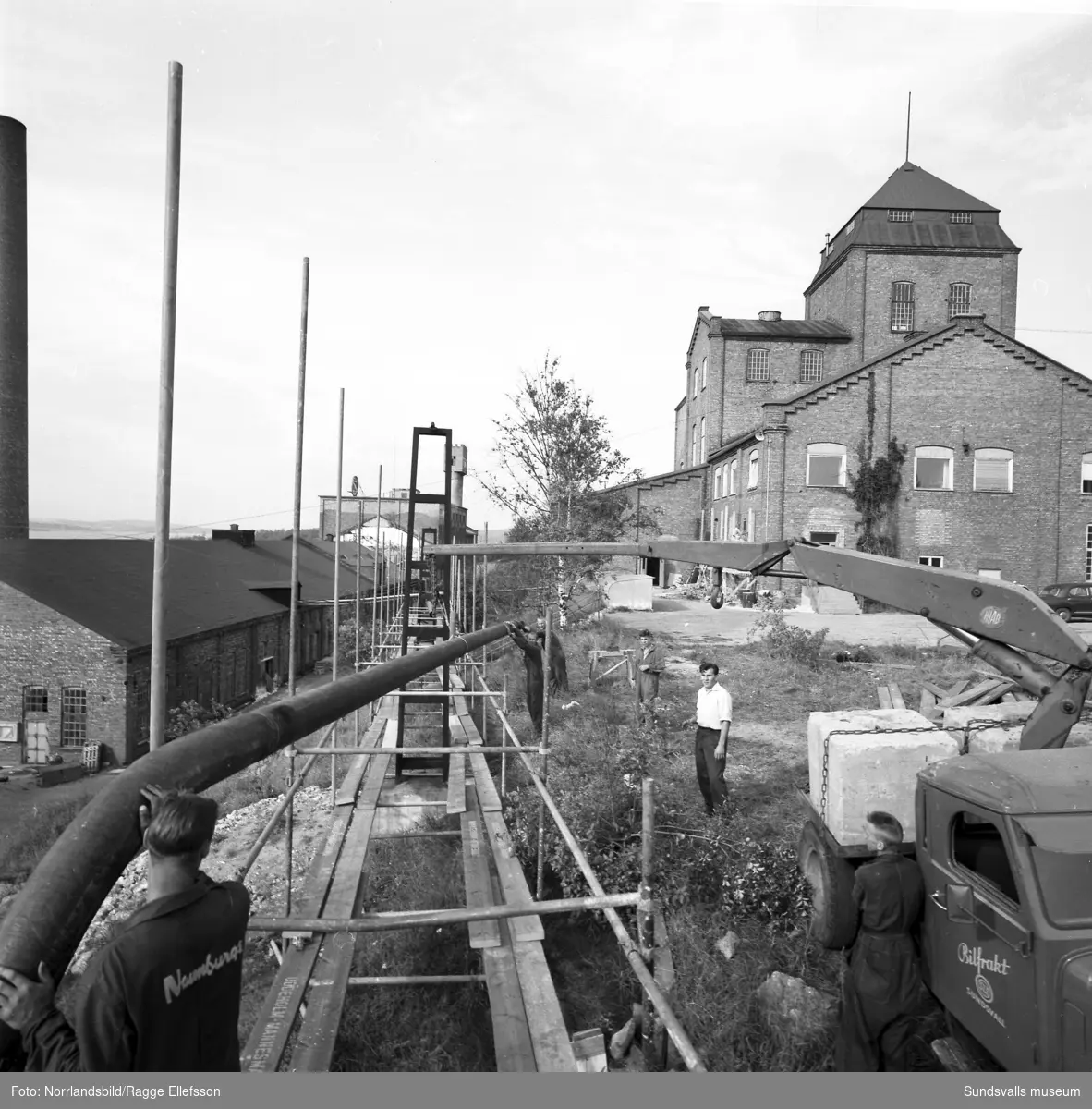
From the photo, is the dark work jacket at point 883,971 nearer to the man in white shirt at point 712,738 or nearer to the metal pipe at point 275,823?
the metal pipe at point 275,823

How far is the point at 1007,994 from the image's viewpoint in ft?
11.2

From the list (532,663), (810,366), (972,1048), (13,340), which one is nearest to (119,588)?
(13,340)

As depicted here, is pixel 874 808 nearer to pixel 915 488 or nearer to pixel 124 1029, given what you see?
pixel 124 1029

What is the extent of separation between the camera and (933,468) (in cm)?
2944

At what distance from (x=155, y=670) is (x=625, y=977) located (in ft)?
13.8

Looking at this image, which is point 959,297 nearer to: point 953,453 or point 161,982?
point 953,453

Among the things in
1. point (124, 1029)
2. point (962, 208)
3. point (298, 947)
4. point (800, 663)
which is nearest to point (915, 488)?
point (800, 663)

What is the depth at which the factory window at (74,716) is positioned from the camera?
2181cm

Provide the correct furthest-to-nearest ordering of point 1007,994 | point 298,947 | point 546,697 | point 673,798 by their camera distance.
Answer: point 673,798, point 546,697, point 298,947, point 1007,994

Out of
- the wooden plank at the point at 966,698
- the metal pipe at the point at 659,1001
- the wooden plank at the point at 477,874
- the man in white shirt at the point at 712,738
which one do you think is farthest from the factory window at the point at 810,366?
the metal pipe at the point at 659,1001

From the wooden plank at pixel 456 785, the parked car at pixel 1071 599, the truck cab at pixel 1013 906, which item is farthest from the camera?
the parked car at pixel 1071 599

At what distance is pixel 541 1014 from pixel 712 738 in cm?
446

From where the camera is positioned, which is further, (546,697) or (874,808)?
(546,697)

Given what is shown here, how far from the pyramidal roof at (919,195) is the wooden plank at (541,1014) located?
144ft
